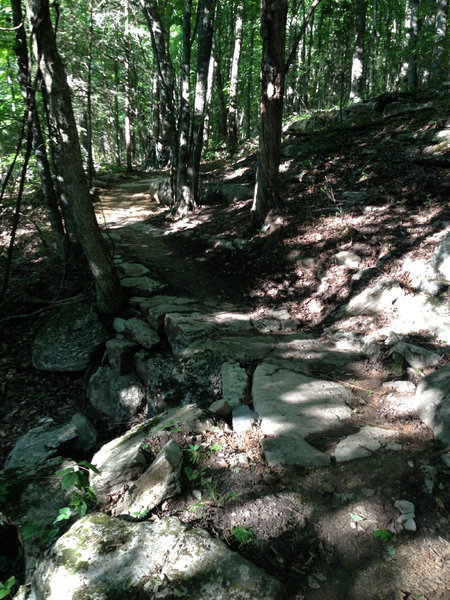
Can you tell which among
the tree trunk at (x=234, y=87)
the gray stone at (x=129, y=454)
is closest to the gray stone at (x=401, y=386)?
the gray stone at (x=129, y=454)

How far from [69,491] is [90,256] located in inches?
137

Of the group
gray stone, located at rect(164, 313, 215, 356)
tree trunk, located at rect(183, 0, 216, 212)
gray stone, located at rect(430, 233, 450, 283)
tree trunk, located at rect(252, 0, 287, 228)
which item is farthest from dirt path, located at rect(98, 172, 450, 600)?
tree trunk, located at rect(183, 0, 216, 212)

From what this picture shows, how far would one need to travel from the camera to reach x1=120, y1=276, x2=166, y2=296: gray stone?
6461mm

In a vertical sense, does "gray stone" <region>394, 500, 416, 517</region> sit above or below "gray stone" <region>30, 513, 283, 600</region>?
below

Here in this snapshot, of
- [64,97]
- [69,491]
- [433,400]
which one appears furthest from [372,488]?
[64,97]

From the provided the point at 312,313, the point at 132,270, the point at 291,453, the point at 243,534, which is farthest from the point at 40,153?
the point at 243,534

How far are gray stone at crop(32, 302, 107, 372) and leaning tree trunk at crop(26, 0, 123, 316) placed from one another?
0.63 m

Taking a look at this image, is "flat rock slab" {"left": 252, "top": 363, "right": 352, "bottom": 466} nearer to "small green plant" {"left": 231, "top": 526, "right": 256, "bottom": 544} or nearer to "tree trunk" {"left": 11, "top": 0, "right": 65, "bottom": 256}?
"small green plant" {"left": 231, "top": 526, "right": 256, "bottom": 544}

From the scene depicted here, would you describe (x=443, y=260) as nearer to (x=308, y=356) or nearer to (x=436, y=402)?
(x=308, y=356)

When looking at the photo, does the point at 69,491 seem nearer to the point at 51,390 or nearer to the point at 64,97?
the point at 51,390

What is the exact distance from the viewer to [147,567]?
6.08 feet

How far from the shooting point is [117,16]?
1384 cm

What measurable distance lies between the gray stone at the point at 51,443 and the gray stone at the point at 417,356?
3.63 m

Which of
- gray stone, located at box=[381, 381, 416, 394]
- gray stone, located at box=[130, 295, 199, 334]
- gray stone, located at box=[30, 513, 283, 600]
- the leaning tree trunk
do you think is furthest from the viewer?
gray stone, located at box=[130, 295, 199, 334]
